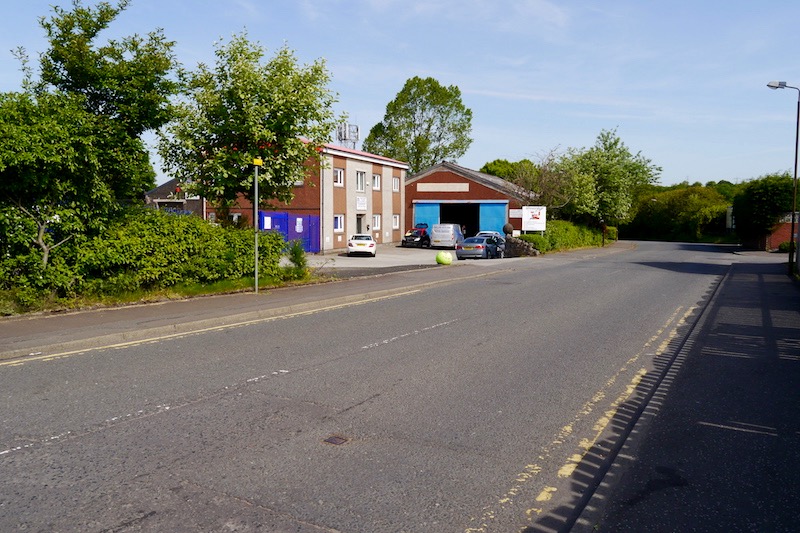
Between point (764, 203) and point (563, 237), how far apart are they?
16.1 meters

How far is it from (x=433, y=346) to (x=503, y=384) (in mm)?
2475

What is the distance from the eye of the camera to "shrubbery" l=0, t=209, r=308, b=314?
40.2 ft

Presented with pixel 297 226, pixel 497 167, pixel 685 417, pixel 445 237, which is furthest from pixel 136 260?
pixel 497 167

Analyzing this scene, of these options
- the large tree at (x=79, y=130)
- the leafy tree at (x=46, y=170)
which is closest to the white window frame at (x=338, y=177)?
the large tree at (x=79, y=130)

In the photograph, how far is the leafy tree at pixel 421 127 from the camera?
76.1 metres

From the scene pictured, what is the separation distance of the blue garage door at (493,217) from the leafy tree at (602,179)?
672 centimetres

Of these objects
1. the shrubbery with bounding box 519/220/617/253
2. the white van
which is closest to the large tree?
the shrubbery with bounding box 519/220/617/253

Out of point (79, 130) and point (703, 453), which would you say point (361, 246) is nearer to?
point (79, 130)

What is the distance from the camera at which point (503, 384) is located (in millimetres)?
7934

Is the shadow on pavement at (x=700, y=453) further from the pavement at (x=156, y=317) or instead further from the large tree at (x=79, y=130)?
the large tree at (x=79, y=130)

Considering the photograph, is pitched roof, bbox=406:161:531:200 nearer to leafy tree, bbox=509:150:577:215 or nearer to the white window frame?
leafy tree, bbox=509:150:577:215

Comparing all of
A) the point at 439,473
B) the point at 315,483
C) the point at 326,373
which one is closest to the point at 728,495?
the point at 439,473

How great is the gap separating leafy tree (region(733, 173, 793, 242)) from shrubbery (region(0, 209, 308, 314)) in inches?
1723

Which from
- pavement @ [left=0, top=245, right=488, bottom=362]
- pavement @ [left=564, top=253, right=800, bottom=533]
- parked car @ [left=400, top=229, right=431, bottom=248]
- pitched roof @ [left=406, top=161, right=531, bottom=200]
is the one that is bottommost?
pavement @ [left=564, top=253, right=800, bottom=533]
